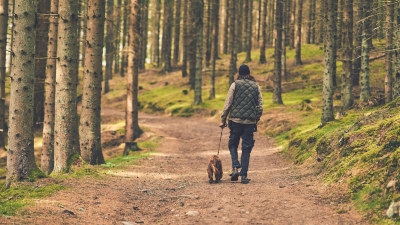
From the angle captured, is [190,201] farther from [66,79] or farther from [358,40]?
[358,40]

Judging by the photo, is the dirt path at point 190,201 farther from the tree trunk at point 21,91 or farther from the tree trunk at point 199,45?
the tree trunk at point 199,45

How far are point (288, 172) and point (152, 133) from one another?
36.2 feet

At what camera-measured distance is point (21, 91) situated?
854 centimetres

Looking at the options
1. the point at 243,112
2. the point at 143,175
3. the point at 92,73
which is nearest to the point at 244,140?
the point at 243,112

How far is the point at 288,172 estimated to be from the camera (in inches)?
454

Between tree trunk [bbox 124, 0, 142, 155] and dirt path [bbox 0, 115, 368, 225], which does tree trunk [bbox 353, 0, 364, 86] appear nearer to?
dirt path [bbox 0, 115, 368, 225]

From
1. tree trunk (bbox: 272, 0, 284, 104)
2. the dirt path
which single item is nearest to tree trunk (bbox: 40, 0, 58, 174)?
the dirt path

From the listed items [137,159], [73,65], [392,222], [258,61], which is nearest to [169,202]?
[392,222]

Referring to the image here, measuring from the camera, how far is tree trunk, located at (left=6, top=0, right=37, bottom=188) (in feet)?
27.9

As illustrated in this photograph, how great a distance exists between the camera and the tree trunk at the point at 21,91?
27.9 feet

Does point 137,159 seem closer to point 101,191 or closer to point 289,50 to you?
point 101,191

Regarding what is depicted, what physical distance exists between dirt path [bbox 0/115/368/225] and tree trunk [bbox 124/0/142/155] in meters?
6.37

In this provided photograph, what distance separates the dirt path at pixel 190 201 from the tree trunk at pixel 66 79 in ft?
4.88

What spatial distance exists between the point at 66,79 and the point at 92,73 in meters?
1.60
